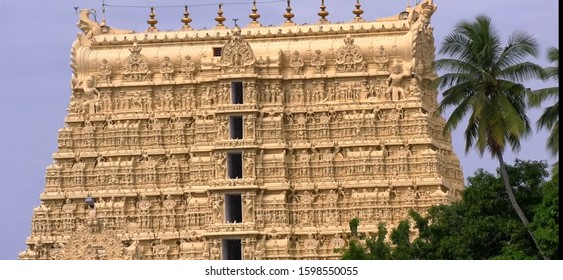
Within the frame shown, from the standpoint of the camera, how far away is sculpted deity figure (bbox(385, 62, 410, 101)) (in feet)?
357

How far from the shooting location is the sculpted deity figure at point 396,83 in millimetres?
108750

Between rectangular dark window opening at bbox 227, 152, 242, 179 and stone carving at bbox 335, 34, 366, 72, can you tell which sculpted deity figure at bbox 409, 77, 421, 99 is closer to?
stone carving at bbox 335, 34, 366, 72

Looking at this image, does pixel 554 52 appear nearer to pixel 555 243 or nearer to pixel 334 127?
pixel 555 243

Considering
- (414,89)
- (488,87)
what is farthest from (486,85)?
(414,89)

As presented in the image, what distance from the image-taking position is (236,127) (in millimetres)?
110312

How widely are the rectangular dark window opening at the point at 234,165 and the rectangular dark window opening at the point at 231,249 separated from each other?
10.2 ft

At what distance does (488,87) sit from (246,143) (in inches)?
951

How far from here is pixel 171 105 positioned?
111m

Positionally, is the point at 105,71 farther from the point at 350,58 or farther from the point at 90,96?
the point at 350,58

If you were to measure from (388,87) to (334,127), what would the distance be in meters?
3.10

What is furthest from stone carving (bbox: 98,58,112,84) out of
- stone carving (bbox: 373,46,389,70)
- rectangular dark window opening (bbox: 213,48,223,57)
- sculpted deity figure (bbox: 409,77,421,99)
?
sculpted deity figure (bbox: 409,77,421,99)

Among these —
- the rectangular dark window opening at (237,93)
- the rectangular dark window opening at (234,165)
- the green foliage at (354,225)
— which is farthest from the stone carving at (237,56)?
the green foliage at (354,225)
